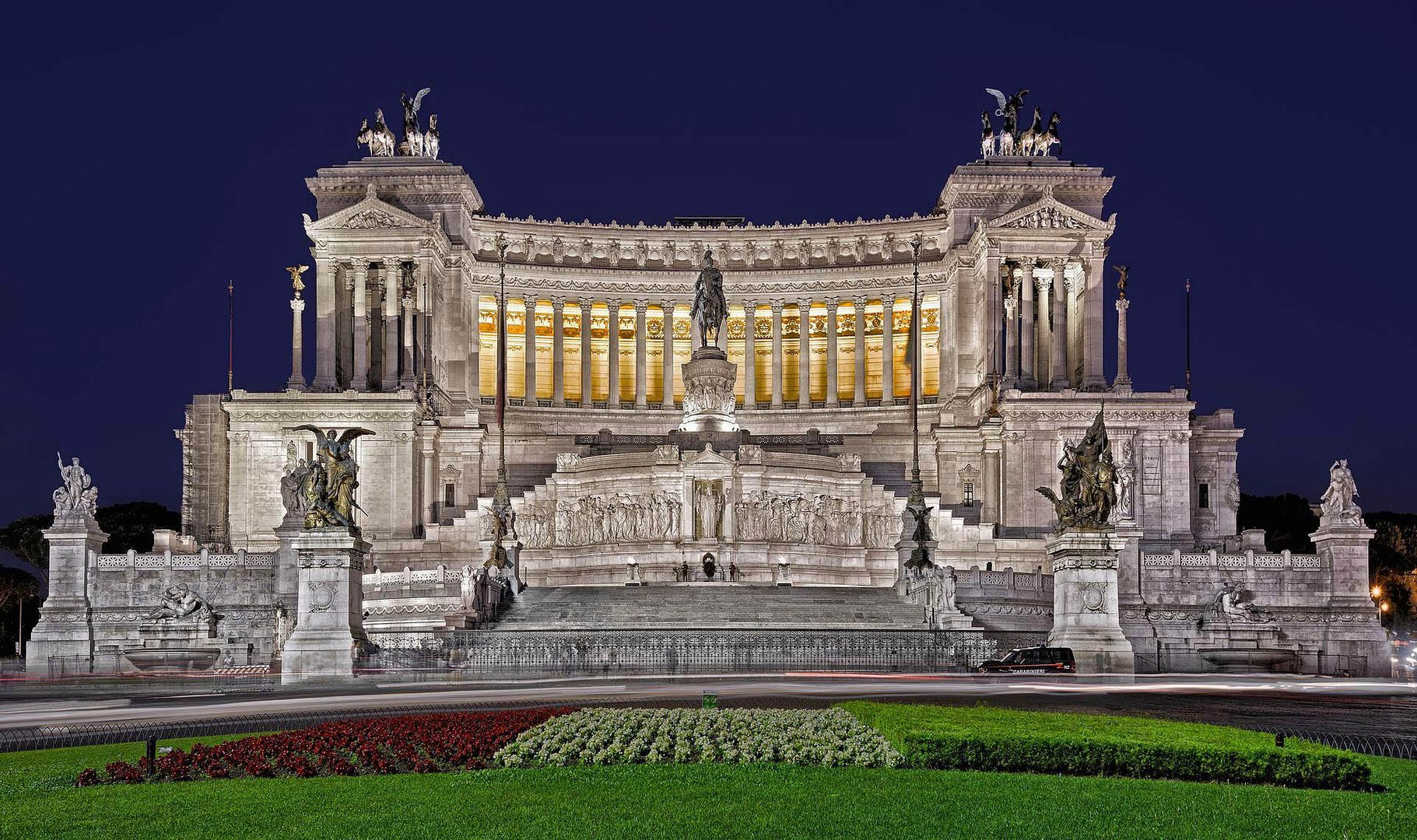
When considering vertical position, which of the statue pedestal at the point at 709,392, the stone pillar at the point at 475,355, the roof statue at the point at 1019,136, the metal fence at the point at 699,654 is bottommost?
the metal fence at the point at 699,654

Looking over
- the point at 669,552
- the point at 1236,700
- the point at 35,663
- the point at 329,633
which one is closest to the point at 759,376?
the point at 669,552

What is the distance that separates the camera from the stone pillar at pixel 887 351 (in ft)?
313

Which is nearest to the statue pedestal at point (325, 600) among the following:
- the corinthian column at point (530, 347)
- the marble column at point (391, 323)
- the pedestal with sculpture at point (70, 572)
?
the pedestal with sculpture at point (70, 572)

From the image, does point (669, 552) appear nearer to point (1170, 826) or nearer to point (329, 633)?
point (329, 633)

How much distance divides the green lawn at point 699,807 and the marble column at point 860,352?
251 ft

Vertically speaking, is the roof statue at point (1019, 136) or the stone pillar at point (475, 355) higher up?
the roof statue at point (1019, 136)

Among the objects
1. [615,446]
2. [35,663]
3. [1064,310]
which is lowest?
[35,663]

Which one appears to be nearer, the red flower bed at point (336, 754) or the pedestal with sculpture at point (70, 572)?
the red flower bed at point (336, 754)

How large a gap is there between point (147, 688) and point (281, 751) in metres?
19.7

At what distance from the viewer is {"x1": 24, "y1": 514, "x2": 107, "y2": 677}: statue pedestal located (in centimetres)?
5912

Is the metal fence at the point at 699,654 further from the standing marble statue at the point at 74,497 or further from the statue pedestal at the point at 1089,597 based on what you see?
the standing marble statue at the point at 74,497

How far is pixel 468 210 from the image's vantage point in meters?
93.8

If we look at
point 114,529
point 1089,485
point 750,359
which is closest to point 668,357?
point 750,359

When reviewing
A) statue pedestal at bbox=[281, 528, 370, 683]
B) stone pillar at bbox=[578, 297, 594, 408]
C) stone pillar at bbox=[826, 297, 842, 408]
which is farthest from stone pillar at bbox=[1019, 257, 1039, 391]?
statue pedestal at bbox=[281, 528, 370, 683]
